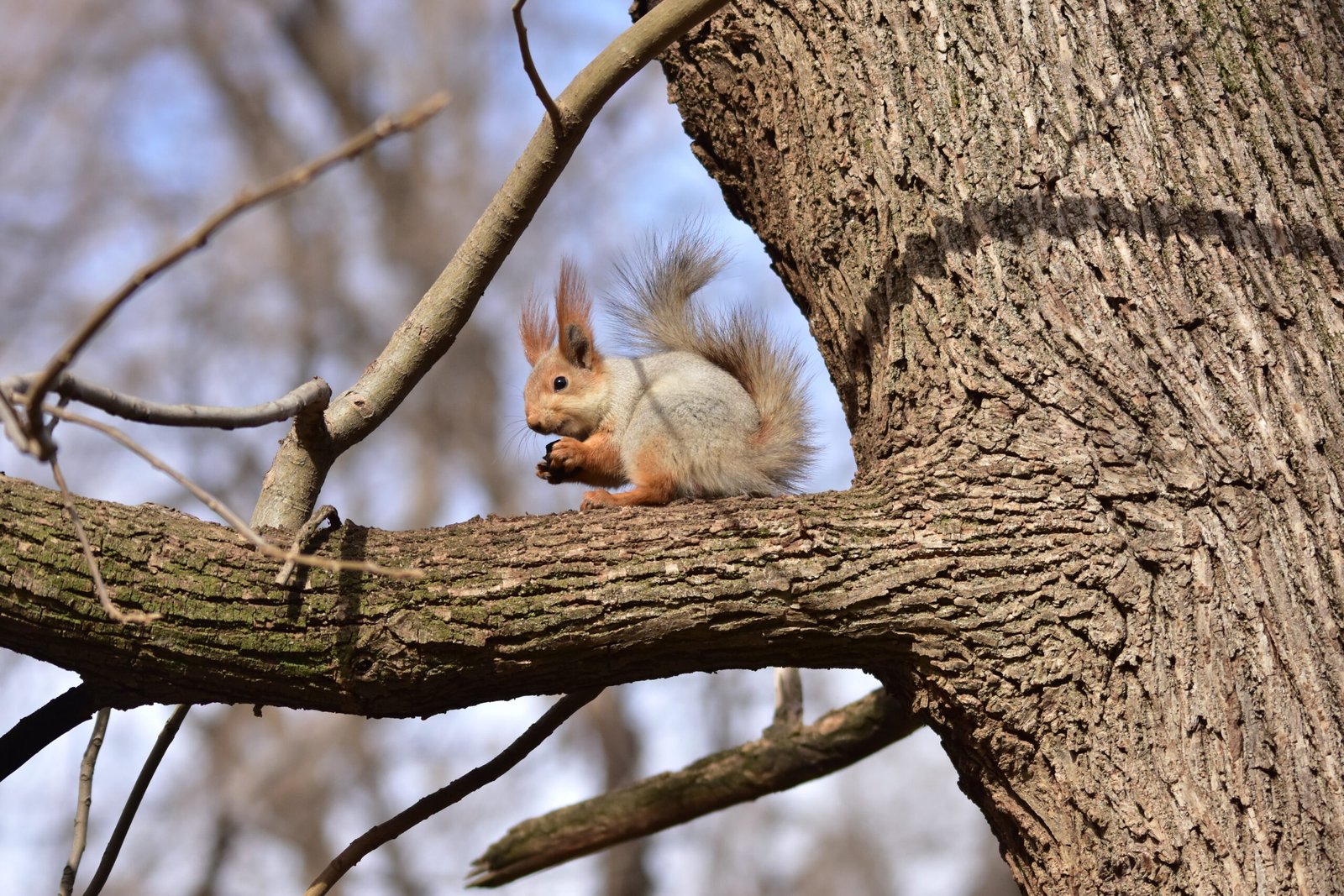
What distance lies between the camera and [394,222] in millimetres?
11109

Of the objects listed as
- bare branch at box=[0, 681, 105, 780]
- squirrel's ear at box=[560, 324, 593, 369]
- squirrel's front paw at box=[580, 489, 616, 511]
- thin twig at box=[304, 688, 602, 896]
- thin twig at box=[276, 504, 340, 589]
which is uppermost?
squirrel's ear at box=[560, 324, 593, 369]

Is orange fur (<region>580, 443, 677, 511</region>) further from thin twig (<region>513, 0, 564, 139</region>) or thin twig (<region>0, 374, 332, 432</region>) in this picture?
thin twig (<region>0, 374, 332, 432</region>)

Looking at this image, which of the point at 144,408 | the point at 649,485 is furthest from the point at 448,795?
the point at 144,408

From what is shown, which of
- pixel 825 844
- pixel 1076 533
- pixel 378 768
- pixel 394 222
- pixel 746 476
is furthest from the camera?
pixel 825 844

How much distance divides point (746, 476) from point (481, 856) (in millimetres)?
1312

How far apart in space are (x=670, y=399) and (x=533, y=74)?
1.04 metres

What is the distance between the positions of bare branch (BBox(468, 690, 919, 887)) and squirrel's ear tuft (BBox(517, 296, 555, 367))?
1.24 m

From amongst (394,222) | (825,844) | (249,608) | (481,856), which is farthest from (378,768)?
(825,844)

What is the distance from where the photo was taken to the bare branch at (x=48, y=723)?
1844mm

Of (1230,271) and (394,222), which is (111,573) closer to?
(1230,271)

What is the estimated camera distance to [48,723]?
186 centimetres

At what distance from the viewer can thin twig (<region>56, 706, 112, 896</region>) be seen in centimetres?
198

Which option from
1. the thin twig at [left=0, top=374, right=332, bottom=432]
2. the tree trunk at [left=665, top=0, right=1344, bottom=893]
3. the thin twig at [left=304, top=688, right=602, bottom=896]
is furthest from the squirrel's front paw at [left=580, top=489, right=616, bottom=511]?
the thin twig at [left=0, top=374, right=332, bottom=432]

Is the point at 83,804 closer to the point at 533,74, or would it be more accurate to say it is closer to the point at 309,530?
the point at 309,530
